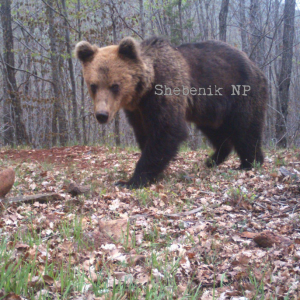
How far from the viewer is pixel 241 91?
21.3 ft

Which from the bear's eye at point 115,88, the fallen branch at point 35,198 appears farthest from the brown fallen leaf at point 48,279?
the bear's eye at point 115,88

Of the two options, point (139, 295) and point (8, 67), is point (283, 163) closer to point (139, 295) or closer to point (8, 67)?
point (139, 295)

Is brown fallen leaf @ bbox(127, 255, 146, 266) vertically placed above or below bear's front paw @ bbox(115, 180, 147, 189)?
below

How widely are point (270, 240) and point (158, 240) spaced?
38.5 inches

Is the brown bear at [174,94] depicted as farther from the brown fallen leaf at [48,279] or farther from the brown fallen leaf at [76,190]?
the brown fallen leaf at [48,279]

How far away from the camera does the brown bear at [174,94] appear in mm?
5270

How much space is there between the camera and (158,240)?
3172mm

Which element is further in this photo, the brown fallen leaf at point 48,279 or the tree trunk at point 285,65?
→ the tree trunk at point 285,65

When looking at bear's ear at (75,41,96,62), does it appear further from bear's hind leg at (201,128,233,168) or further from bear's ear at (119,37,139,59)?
bear's hind leg at (201,128,233,168)

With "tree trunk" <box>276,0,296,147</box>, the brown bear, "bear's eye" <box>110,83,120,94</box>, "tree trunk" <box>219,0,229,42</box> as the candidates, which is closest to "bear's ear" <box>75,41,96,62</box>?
the brown bear

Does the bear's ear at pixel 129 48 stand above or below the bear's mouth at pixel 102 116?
above

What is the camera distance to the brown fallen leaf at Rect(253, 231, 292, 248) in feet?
9.62

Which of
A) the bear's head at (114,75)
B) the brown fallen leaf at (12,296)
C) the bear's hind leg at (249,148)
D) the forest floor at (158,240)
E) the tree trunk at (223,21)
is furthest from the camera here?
the tree trunk at (223,21)

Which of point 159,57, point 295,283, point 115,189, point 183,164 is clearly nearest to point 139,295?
point 295,283
